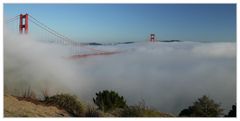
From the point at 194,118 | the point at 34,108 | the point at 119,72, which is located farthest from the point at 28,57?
the point at 194,118

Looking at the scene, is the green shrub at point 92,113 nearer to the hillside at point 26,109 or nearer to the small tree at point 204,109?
the hillside at point 26,109

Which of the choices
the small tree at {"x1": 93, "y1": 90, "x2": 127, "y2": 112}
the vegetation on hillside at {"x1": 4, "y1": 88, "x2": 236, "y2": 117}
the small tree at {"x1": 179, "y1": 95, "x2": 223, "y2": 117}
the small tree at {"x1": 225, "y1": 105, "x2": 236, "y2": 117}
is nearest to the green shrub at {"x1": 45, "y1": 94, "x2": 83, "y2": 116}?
the vegetation on hillside at {"x1": 4, "y1": 88, "x2": 236, "y2": 117}

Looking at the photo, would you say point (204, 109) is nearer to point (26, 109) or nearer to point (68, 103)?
point (68, 103)

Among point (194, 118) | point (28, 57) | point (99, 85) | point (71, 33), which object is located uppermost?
point (71, 33)

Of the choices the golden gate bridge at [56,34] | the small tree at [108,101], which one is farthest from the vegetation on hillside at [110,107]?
the golden gate bridge at [56,34]

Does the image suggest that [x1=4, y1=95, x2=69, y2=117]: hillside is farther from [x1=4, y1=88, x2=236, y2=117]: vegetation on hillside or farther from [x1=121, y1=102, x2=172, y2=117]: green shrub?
[x1=121, y1=102, x2=172, y2=117]: green shrub

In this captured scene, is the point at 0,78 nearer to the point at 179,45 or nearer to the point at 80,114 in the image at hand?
the point at 80,114

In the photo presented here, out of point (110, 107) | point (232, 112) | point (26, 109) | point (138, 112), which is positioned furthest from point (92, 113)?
point (232, 112)
